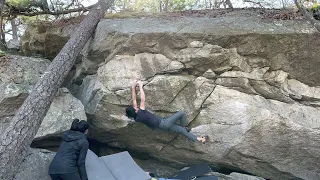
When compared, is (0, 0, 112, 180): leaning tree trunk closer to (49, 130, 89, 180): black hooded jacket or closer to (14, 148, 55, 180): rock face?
(49, 130, 89, 180): black hooded jacket

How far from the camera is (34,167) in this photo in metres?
6.78

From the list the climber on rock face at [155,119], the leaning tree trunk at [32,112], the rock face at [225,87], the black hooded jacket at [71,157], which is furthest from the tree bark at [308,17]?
the black hooded jacket at [71,157]

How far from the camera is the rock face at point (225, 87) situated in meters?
7.33

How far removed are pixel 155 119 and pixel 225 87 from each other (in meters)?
2.05

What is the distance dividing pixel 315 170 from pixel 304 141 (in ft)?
3.12

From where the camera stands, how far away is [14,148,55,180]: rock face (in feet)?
21.6

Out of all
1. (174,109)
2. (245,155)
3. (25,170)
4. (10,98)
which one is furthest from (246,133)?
(10,98)

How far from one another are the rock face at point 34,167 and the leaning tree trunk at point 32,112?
109 centimetres

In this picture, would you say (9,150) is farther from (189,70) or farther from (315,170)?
(315,170)

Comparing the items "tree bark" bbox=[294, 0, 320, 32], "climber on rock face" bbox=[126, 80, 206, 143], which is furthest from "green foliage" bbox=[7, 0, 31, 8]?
"tree bark" bbox=[294, 0, 320, 32]

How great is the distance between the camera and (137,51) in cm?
824

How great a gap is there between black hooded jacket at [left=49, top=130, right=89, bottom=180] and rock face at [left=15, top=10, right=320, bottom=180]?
2072 millimetres

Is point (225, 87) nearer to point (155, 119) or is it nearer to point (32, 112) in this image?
point (155, 119)

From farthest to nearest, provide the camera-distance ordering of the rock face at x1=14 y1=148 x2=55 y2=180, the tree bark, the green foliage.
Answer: the green foliage < the tree bark < the rock face at x1=14 y1=148 x2=55 y2=180
